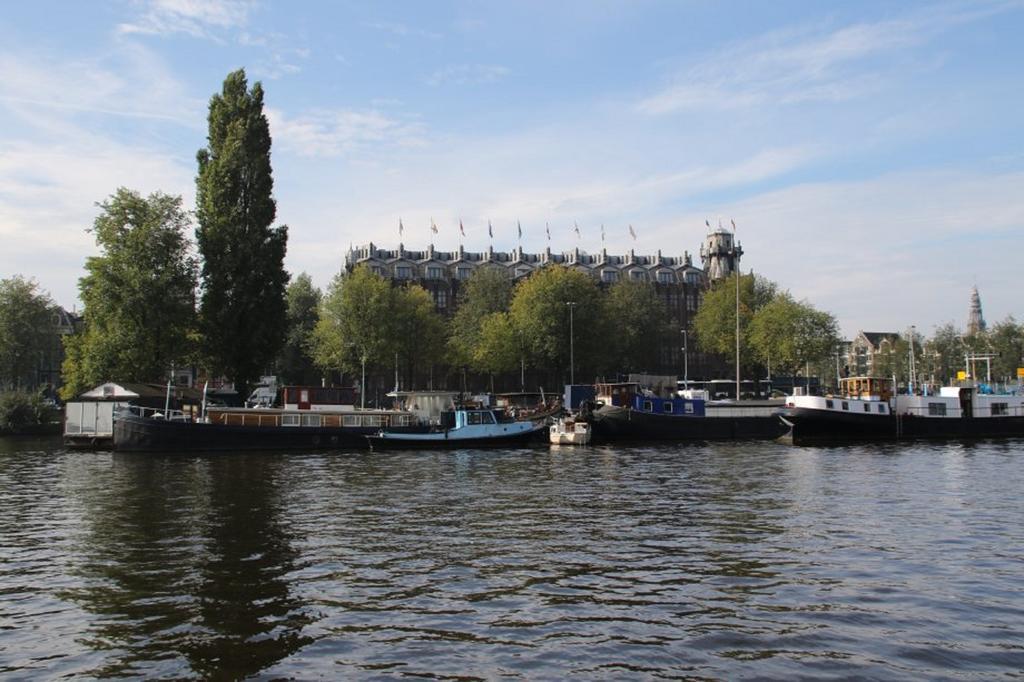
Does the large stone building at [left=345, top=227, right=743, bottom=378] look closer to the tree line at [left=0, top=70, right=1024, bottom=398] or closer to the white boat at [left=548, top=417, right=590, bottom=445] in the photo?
the tree line at [left=0, top=70, right=1024, bottom=398]

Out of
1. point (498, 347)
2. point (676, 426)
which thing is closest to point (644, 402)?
point (676, 426)

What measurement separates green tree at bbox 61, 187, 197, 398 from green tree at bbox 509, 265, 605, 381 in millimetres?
47978

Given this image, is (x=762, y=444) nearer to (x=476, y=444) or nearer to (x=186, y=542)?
(x=476, y=444)

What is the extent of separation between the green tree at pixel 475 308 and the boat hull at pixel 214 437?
52308mm

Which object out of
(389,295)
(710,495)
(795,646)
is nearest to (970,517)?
(710,495)

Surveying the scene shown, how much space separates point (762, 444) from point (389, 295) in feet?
177

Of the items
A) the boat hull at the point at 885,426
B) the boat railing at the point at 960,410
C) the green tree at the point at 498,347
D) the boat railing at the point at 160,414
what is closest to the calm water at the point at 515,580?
the boat railing at the point at 160,414

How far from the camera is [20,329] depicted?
10481 cm

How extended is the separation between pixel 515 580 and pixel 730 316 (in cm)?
11476

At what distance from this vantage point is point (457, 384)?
Result: 495ft

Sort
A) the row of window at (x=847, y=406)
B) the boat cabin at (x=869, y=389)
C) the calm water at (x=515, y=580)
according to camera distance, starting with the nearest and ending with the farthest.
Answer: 1. the calm water at (x=515, y=580)
2. the row of window at (x=847, y=406)
3. the boat cabin at (x=869, y=389)

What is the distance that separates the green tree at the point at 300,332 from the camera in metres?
125

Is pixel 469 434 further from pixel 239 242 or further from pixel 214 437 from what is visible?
pixel 239 242

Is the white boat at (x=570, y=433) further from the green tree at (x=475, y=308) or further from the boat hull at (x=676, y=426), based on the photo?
the green tree at (x=475, y=308)
